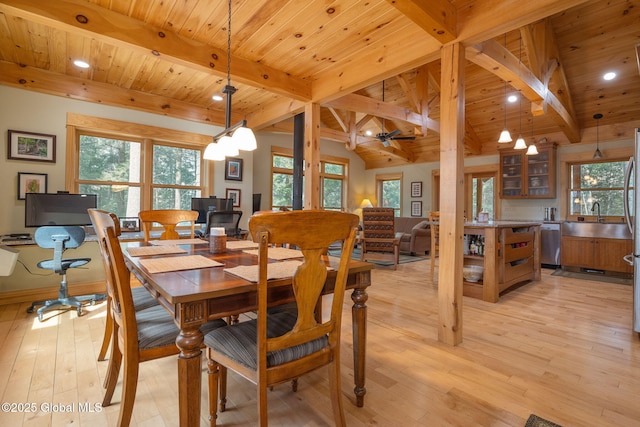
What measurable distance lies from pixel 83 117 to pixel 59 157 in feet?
1.91

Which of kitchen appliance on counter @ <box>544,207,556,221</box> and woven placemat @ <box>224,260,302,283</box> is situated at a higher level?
kitchen appliance on counter @ <box>544,207,556,221</box>

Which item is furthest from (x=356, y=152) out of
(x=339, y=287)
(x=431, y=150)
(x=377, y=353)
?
(x=339, y=287)

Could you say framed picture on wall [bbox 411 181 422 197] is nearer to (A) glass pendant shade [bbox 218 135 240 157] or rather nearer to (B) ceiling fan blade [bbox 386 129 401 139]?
(B) ceiling fan blade [bbox 386 129 401 139]

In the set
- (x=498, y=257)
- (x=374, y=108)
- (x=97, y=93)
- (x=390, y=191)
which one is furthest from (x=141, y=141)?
(x=390, y=191)

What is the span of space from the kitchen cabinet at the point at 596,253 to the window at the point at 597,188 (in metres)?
1.04

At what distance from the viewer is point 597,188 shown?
5668 millimetres

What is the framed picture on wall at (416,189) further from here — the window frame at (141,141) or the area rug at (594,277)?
the window frame at (141,141)

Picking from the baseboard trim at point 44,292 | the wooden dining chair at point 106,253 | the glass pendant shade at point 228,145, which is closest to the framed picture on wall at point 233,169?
the baseboard trim at point 44,292

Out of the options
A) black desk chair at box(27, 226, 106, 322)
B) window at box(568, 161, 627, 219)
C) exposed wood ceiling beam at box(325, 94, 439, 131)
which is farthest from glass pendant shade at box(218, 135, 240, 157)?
window at box(568, 161, 627, 219)

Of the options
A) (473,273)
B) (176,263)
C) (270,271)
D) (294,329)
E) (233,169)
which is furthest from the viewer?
(233,169)

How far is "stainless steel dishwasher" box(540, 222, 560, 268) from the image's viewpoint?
17.6 feet

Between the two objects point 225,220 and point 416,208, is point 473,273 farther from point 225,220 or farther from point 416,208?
point 416,208

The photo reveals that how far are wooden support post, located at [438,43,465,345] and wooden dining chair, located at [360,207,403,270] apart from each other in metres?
2.73

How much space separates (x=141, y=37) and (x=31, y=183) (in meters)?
2.42
